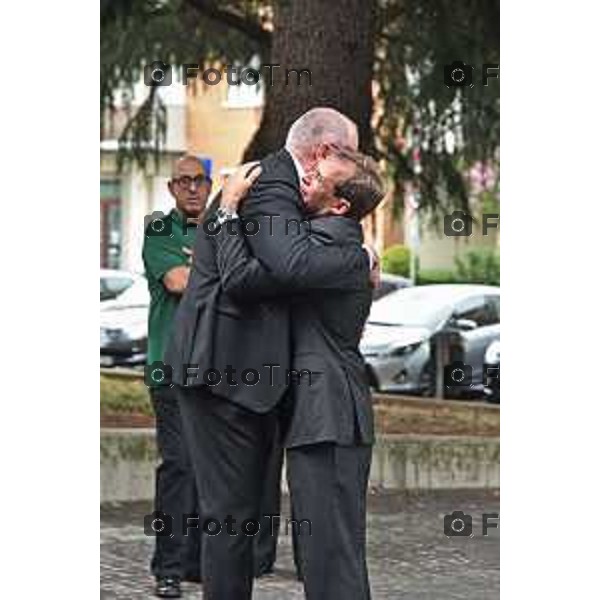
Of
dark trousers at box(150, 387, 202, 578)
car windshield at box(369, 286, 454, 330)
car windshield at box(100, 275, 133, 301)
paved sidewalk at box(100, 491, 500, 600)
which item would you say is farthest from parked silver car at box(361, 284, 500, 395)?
dark trousers at box(150, 387, 202, 578)

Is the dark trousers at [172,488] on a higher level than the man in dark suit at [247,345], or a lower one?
lower

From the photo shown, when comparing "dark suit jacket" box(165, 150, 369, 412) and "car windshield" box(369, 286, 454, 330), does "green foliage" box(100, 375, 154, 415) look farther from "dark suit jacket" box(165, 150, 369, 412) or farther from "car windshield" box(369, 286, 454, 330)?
"dark suit jacket" box(165, 150, 369, 412)

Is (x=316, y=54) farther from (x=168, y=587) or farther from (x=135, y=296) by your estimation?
(x=135, y=296)

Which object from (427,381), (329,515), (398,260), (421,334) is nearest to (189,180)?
(329,515)

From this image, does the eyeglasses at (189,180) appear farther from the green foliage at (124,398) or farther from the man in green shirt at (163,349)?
the green foliage at (124,398)

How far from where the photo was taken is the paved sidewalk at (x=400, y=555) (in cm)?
900

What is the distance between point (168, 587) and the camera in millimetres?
8688

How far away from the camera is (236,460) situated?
6758 mm

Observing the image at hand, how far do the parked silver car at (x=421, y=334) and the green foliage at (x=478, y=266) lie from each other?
15.1m

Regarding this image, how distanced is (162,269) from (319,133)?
2.07 meters

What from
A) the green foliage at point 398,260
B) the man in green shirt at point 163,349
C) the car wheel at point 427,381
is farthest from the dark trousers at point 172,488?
the green foliage at point 398,260
